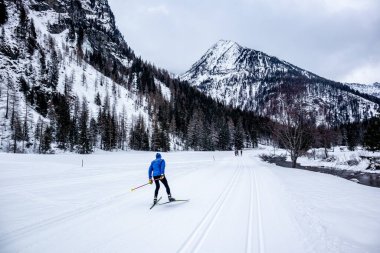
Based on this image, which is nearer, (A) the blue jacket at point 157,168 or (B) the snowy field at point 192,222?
(B) the snowy field at point 192,222

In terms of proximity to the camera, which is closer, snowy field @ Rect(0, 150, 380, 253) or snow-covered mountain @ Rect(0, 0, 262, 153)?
snowy field @ Rect(0, 150, 380, 253)

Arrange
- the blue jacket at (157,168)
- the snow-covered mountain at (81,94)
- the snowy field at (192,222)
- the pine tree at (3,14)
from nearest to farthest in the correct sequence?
1. the snowy field at (192,222)
2. the blue jacket at (157,168)
3. the snow-covered mountain at (81,94)
4. the pine tree at (3,14)

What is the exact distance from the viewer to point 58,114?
74625mm

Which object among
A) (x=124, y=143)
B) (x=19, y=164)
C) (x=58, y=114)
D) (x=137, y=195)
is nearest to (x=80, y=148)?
(x=58, y=114)

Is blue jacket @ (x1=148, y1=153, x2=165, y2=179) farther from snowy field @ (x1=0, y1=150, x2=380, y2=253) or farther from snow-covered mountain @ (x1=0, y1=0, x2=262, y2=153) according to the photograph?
snow-covered mountain @ (x1=0, y1=0, x2=262, y2=153)

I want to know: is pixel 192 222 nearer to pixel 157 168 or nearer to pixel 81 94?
pixel 157 168

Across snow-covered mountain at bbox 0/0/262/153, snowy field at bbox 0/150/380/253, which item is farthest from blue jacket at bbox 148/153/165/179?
snow-covered mountain at bbox 0/0/262/153

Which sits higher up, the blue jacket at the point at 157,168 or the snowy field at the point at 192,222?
the blue jacket at the point at 157,168

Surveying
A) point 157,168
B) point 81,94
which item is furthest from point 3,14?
point 157,168

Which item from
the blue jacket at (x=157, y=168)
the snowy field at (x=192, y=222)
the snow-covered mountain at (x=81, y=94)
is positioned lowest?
the snowy field at (x=192, y=222)

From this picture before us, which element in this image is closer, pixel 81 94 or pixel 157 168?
pixel 157 168

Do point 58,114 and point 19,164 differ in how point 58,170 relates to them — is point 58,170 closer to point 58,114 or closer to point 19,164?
point 19,164

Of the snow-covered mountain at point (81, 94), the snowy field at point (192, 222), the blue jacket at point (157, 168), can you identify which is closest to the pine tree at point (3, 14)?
the snow-covered mountain at point (81, 94)

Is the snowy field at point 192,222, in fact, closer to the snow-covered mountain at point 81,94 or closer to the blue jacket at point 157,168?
the blue jacket at point 157,168
